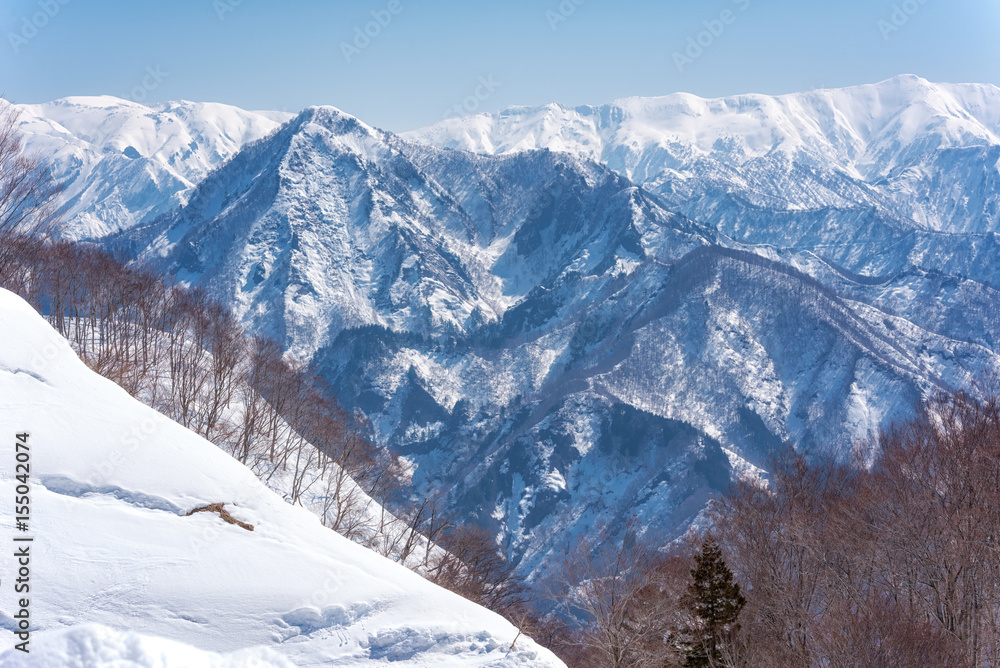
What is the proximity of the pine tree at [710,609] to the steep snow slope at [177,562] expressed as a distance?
13.0 meters

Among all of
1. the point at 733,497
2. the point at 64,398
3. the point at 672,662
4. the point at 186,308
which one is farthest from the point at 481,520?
the point at 64,398

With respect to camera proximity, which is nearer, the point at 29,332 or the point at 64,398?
the point at 64,398

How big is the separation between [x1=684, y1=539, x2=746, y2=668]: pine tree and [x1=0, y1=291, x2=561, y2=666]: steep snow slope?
13.0 metres

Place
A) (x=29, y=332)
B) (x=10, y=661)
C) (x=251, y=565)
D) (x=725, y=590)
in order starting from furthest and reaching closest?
(x=725, y=590) < (x=29, y=332) < (x=251, y=565) < (x=10, y=661)

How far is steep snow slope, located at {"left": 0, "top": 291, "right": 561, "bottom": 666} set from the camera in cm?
1470

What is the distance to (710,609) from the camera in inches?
1093

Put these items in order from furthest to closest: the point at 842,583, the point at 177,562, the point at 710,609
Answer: the point at 842,583 → the point at 710,609 → the point at 177,562

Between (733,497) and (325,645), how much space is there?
115 ft

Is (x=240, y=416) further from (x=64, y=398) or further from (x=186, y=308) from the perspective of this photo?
(x=64, y=398)

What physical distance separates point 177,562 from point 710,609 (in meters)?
21.9

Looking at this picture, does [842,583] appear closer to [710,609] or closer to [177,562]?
[710,609]

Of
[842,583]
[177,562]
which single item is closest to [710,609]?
[842,583]

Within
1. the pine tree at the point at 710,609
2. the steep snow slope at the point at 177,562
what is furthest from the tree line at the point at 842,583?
the steep snow slope at the point at 177,562

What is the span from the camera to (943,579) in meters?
29.2
